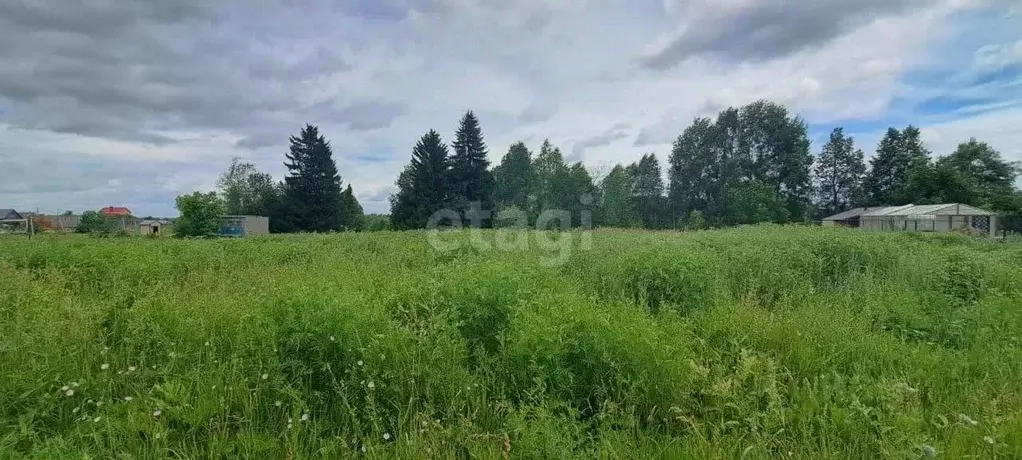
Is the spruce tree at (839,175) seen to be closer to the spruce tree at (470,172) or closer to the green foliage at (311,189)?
the spruce tree at (470,172)

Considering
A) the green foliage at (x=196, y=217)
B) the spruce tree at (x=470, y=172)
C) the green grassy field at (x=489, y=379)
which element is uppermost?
the spruce tree at (x=470, y=172)

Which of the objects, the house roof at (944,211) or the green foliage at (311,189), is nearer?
the house roof at (944,211)

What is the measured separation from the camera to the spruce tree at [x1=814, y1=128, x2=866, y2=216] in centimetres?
4900

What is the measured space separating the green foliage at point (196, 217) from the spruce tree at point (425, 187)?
572 inches

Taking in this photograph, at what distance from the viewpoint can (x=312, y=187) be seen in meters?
36.8

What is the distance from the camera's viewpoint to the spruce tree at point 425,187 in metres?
37.1

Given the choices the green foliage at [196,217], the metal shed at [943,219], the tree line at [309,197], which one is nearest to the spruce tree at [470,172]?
the tree line at [309,197]

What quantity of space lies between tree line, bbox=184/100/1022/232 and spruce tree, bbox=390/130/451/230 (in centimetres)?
11

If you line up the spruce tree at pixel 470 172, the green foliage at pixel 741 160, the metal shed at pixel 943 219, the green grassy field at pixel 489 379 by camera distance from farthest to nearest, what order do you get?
the green foliage at pixel 741 160 < the spruce tree at pixel 470 172 < the metal shed at pixel 943 219 < the green grassy field at pixel 489 379

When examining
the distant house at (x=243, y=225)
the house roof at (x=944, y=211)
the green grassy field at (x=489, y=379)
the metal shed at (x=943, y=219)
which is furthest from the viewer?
the distant house at (x=243, y=225)

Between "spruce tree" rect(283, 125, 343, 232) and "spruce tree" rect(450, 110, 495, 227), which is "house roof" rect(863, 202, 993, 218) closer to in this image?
"spruce tree" rect(450, 110, 495, 227)

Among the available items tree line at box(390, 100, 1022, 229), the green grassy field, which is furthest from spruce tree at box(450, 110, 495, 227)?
the green grassy field

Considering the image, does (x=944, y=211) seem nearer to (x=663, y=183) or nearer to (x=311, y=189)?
(x=663, y=183)

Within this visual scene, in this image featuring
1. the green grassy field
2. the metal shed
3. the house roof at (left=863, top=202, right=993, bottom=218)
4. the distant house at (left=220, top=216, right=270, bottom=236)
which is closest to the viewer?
the green grassy field
